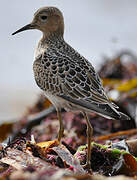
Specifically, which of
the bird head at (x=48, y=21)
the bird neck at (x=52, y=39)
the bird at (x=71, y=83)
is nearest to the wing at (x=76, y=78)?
the bird at (x=71, y=83)

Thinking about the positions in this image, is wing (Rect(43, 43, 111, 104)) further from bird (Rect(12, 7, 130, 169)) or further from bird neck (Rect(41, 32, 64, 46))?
bird neck (Rect(41, 32, 64, 46))

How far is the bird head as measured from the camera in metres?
5.73

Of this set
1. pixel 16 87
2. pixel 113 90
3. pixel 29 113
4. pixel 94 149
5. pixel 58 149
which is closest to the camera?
pixel 58 149

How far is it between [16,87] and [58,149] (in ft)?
32.4

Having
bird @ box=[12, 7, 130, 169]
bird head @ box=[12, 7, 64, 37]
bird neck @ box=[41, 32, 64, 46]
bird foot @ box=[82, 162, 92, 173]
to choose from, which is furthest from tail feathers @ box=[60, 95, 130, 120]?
bird head @ box=[12, 7, 64, 37]

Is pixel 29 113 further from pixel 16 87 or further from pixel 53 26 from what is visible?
pixel 16 87

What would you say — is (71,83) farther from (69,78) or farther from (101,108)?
(101,108)

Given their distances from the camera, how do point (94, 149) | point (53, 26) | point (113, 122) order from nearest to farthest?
point (94, 149) → point (53, 26) → point (113, 122)

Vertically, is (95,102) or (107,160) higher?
(95,102)

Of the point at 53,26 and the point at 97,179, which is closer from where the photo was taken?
the point at 97,179

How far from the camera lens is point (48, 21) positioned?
5.78 metres

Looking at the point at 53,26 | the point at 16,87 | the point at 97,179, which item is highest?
the point at 53,26

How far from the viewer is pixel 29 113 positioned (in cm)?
844

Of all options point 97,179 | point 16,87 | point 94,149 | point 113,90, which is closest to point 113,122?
point 113,90
